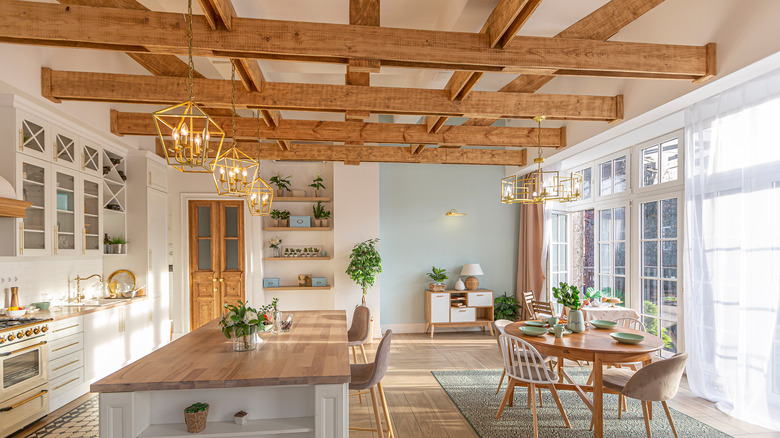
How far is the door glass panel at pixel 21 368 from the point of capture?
3.32 meters

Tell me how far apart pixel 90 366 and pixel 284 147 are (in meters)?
3.27

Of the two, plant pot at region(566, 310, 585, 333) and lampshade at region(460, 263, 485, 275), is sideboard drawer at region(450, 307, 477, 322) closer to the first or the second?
lampshade at region(460, 263, 485, 275)

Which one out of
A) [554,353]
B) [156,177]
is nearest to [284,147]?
[156,177]

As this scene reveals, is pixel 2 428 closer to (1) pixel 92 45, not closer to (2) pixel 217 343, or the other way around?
(2) pixel 217 343

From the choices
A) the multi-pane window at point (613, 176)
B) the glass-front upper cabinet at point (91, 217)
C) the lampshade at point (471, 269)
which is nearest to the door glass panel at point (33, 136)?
the glass-front upper cabinet at point (91, 217)

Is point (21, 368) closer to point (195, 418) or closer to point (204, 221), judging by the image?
point (195, 418)

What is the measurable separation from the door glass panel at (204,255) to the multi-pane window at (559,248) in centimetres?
558

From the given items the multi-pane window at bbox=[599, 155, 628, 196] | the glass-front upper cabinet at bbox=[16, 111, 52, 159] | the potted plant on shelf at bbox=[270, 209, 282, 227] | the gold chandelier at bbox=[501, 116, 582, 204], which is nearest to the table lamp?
the multi-pane window at bbox=[599, 155, 628, 196]

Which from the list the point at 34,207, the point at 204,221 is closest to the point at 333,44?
the point at 34,207

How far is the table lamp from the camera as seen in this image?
727 cm

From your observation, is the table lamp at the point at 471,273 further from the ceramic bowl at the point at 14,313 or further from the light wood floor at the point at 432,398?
the ceramic bowl at the point at 14,313

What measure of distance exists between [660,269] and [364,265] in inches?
154

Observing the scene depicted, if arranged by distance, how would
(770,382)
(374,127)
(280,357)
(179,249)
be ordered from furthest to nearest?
(179,249), (374,127), (770,382), (280,357)

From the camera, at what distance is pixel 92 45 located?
277 cm
